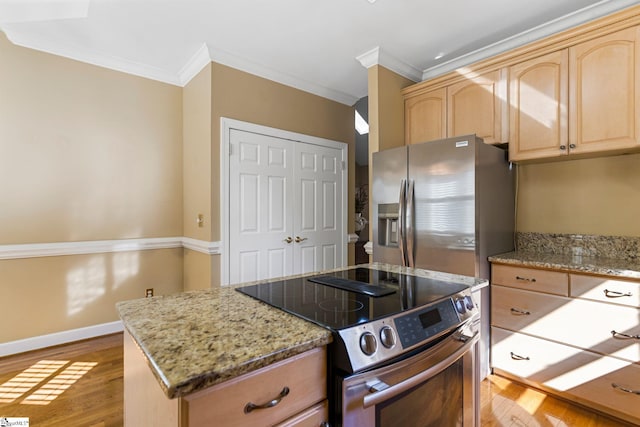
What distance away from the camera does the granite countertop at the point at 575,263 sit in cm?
177

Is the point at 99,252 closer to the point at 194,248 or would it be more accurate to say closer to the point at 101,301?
the point at 101,301

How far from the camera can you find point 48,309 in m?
2.76

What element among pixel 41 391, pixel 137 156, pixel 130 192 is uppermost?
pixel 137 156

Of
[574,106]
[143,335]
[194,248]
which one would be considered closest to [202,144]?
[194,248]

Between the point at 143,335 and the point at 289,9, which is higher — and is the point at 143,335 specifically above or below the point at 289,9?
below

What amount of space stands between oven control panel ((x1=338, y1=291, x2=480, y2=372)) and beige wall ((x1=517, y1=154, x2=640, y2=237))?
183cm

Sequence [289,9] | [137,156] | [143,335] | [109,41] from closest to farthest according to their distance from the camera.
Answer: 1. [143,335]
2. [289,9]
3. [109,41]
4. [137,156]

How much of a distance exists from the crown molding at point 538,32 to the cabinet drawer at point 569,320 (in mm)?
1995

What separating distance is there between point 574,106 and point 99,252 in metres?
4.04

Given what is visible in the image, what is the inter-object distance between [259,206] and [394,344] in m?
2.38

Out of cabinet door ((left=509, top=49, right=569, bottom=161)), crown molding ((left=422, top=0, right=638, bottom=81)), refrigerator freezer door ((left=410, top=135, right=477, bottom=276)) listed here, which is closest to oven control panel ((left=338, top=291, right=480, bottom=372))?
refrigerator freezer door ((left=410, top=135, right=477, bottom=276))

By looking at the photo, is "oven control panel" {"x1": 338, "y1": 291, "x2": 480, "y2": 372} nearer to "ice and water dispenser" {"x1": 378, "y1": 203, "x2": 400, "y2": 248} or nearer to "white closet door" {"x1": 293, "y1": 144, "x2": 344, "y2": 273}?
"ice and water dispenser" {"x1": 378, "y1": 203, "x2": 400, "y2": 248}

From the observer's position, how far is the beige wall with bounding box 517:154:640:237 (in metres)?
2.15

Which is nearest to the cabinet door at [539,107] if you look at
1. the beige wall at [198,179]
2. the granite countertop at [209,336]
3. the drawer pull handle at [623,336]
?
the drawer pull handle at [623,336]
